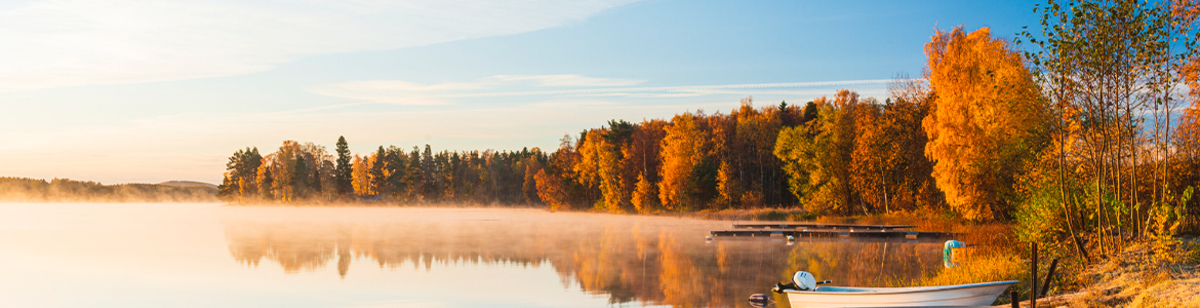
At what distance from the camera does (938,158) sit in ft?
108

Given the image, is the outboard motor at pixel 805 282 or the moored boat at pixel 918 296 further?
the outboard motor at pixel 805 282

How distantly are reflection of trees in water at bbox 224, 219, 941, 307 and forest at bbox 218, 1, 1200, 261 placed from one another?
5124mm

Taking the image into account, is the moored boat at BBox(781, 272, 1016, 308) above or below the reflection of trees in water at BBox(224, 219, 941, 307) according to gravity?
above

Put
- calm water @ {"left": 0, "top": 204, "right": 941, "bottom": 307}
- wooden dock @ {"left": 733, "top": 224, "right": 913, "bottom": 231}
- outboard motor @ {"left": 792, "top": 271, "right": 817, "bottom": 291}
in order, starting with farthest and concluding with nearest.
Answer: wooden dock @ {"left": 733, "top": 224, "right": 913, "bottom": 231} → calm water @ {"left": 0, "top": 204, "right": 941, "bottom": 307} → outboard motor @ {"left": 792, "top": 271, "right": 817, "bottom": 291}

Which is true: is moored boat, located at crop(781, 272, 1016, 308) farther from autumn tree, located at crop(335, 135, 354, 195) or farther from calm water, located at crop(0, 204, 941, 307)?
autumn tree, located at crop(335, 135, 354, 195)

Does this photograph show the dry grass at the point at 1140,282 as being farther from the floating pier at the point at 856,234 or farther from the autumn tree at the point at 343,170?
the autumn tree at the point at 343,170

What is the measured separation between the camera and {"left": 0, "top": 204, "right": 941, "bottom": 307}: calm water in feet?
57.1

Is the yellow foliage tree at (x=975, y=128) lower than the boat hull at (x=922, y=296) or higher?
higher

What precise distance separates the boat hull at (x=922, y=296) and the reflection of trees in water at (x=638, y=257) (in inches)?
125

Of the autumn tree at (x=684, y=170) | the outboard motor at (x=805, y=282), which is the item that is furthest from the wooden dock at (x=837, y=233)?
the autumn tree at (x=684, y=170)

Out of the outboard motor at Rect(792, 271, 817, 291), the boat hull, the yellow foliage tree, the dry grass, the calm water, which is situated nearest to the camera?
the dry grass

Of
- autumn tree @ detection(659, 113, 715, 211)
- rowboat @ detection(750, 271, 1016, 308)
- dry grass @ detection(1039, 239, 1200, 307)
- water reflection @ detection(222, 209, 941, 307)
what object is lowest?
water reflection @ detection(222, 209, 941, 307)

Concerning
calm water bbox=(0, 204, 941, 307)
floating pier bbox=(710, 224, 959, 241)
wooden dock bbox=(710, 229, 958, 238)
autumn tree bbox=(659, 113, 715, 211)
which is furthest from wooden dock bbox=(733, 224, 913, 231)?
autumn tree bbox=(659, 113, 715, 211)

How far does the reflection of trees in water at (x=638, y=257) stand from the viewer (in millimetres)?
18234
